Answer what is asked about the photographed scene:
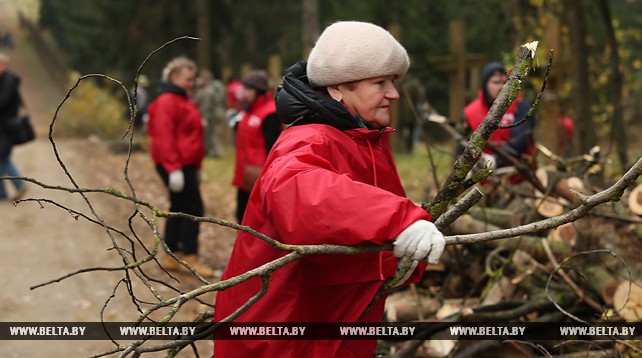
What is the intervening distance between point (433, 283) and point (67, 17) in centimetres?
3092

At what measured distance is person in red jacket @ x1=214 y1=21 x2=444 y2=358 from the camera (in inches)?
104

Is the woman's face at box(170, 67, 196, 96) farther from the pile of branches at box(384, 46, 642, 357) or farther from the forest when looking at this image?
the pile of branches at box(384, 46, 642, 357)

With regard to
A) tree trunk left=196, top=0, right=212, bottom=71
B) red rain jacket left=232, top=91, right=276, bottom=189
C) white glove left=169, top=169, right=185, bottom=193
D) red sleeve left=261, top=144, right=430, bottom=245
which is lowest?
red sleeve left=261, top=144, right=430, bottom=245

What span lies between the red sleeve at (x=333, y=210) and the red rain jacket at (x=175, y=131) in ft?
17.5

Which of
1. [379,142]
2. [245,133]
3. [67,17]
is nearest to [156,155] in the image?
[245,133]

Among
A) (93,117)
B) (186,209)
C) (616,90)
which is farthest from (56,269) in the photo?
(93,117)

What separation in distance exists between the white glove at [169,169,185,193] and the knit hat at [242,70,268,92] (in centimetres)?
105

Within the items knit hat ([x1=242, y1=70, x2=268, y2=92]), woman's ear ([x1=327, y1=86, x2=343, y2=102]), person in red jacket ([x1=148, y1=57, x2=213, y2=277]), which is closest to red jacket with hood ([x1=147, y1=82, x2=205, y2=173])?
person in red jacket ([x1=148, y1=57, x2=213, y2=277])

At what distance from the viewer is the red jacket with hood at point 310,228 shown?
2.39m

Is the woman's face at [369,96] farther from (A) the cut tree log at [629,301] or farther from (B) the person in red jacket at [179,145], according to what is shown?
(B) the person in red jacket at [179,145]

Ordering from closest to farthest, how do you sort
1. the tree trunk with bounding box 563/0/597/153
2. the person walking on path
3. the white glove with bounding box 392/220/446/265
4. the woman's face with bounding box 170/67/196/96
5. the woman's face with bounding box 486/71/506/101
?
the white glove with bounding box 392/220/446/265, the woman's face with bounding box 486/71/506/101, the woman's face with bounding box 170/67/196/96, the tree trunk with bounding box 563/0/597/153, the person walking on path

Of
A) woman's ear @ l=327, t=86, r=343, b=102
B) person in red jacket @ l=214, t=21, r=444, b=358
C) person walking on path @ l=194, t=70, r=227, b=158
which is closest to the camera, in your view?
person in red jacket @ l=214, t=21, r=444, b=358

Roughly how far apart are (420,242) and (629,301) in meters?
2.56

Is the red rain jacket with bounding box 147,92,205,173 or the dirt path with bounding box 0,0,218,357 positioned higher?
the red rain jacket with bounding box 147,92,205,173
